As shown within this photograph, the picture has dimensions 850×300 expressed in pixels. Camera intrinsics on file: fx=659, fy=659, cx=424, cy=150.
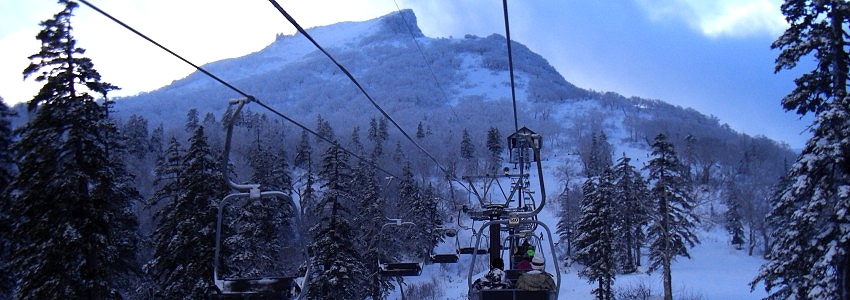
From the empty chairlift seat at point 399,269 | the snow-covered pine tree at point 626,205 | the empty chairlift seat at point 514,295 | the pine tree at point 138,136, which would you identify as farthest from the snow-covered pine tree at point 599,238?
the pine tree at point 138,136

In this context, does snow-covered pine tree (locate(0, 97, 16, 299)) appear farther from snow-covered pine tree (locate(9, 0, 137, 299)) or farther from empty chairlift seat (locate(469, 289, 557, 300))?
empty chairlift seat (locate(469, 289, 557, 300))

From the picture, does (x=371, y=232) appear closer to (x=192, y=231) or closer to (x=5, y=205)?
(x=192, y=231)

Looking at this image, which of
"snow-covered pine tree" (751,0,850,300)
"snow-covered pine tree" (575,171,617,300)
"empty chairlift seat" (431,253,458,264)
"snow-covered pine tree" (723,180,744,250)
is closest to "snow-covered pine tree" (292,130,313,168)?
"snow-covered pine tree" (575,171,617,300)

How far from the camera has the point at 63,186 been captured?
2234 centimetres

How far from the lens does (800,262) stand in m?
21.2

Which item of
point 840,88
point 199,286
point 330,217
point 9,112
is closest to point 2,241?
point 9,112

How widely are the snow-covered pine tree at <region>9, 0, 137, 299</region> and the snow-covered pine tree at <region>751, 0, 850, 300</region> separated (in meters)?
23.1

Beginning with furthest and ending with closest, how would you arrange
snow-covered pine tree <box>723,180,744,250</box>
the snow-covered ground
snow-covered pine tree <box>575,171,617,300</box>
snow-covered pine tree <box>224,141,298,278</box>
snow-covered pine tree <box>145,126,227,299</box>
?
snow-covered pine tree <box>723,180,744,250</box> → the snow-covered ground → snow-covered pine tree <box>575,171,617,300</box> → snow-covered pine tree <box>224,141,298,278</box> → snow-covered pine tree <box>145,126,227,299</box>

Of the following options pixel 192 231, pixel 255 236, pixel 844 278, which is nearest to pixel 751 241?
pixel 255 236

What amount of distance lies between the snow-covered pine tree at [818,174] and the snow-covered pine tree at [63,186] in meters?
23.1

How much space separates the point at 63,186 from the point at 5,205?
274cm

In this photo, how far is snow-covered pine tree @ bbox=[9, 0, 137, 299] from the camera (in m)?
22.4

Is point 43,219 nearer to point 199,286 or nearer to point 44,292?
point 44,292

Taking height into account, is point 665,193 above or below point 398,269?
below
